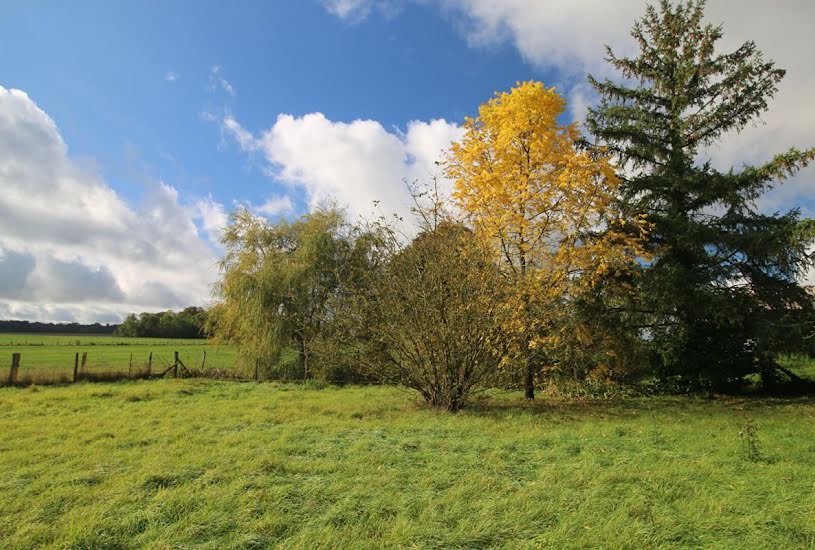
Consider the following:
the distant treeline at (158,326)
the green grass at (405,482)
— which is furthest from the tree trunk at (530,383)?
the distant treeline at (158,326)

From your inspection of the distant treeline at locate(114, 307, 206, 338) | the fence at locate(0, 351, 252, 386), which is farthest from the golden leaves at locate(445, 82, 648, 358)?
the distant treeline at locate(114, 307, 206, 338)

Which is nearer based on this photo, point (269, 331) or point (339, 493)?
point (339, 493)

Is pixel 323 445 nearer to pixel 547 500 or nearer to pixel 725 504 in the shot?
pixel 547 500

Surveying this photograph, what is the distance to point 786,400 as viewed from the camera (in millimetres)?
12539

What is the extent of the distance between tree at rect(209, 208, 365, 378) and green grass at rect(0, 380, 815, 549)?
1063cm

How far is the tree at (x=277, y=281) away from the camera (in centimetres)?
2047

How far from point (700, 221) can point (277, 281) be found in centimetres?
1595

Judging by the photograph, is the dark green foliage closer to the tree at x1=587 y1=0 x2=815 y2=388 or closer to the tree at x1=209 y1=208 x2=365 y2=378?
the tree at x1=209 y1=208 x2=365 y2=378

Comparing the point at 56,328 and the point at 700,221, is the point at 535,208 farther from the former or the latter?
the point at 56,328

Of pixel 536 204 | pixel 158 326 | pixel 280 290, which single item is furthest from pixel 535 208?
pixel 158 326

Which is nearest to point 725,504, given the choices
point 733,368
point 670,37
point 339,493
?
point 339,493

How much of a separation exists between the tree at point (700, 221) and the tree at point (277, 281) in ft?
37.3

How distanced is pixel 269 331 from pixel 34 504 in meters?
16.1

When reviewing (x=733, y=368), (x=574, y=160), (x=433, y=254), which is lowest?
(x=733, y=368)
